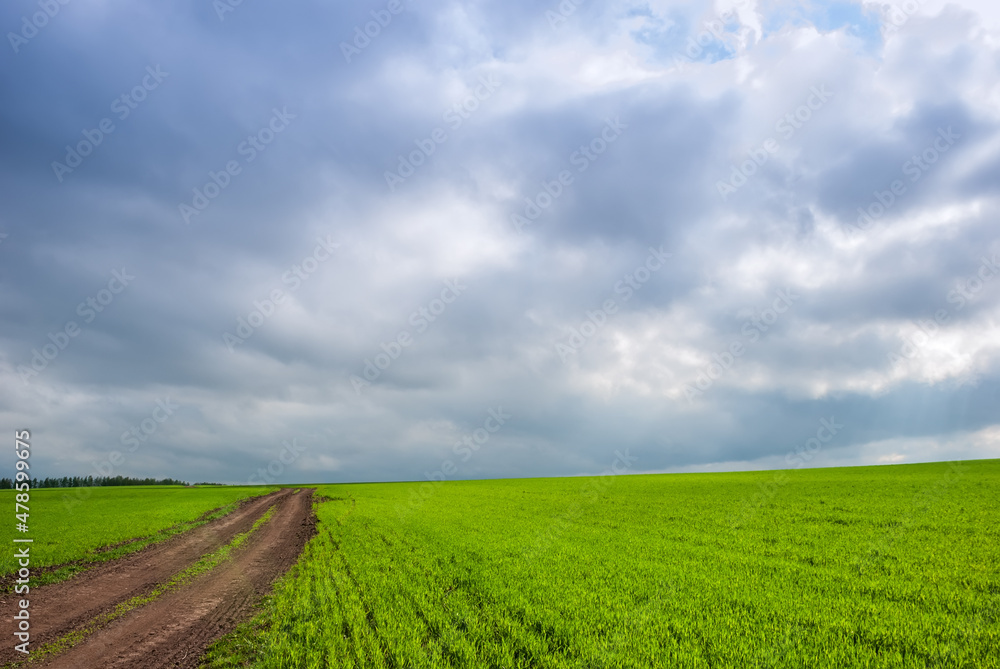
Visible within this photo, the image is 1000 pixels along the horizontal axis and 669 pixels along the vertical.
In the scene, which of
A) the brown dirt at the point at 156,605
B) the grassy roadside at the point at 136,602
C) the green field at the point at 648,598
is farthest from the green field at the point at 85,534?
the green field at the point at 648,598

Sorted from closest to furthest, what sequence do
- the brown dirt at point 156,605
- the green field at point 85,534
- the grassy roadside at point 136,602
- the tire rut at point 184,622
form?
the tire rut at point 184,622 → the brown dirt at point 156,605 → the grassy roadside at point 136,602 → the green field at point 85,534

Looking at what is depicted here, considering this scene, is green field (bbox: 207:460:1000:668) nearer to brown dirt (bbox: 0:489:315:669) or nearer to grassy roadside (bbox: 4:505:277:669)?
brown dirt (bbox: 0:489:315:669)

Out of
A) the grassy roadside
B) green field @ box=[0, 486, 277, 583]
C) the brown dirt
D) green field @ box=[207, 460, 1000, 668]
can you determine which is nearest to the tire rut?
the brown dirt

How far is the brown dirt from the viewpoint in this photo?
431 inches

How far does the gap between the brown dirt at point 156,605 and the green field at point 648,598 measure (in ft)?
3.26

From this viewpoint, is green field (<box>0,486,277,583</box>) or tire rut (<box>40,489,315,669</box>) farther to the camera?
green field (<box>0,486,277,583</box>)

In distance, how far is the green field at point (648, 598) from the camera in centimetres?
1001

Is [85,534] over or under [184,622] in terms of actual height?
under

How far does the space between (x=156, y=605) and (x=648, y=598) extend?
15.2m

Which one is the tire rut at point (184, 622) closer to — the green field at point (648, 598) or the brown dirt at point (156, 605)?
the brown dirt at point (156, 605)

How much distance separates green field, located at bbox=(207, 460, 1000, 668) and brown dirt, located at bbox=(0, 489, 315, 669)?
0.99m

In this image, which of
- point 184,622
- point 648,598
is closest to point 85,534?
point 184,622

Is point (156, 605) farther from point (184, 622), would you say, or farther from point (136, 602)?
point (184, 622)

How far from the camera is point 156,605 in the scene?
1485cm
